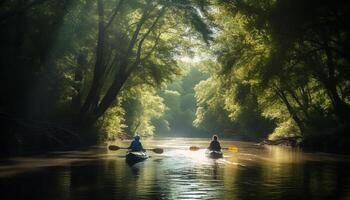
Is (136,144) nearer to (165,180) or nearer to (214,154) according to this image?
(214,154)

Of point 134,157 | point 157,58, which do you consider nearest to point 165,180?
point 134,157

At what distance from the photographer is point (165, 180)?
2053 centimetres

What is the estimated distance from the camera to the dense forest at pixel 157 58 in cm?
3600

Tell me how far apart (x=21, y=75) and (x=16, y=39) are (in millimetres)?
2338

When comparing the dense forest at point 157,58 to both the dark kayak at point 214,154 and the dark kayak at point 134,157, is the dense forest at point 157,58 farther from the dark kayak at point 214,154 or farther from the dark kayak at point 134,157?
the dark kayak at point 214,154

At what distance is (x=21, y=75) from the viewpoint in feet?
116

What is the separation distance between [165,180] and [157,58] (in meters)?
31.2

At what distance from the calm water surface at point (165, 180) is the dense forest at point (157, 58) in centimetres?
904

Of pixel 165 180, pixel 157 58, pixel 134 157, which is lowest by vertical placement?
pixel 165 180

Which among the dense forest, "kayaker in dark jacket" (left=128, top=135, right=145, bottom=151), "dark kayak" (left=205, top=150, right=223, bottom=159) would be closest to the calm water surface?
"kayaker in dark jacket" (left=128, top=135, right=145, bottom=151)

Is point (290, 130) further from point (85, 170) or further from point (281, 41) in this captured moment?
point (85, 170)

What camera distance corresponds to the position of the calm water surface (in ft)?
54.7

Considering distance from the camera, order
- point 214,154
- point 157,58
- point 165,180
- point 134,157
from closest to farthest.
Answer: point 165,180
point 134,157
point 214,154
point 157,58

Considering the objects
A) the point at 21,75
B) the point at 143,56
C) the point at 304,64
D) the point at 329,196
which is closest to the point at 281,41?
the point at 304,64
